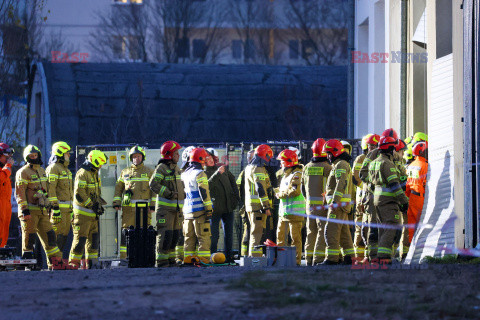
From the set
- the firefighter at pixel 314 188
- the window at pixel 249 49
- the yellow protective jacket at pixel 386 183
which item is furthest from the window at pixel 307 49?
the yellow protective jacket at pixel 386 183

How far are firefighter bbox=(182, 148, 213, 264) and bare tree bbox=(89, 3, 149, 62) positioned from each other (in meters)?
35.8

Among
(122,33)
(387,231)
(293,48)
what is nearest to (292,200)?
(387,231)

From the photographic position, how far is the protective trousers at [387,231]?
47.7 ft

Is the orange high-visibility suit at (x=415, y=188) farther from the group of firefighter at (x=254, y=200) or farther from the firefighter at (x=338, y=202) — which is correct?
the firefighter at (x=338, y=202)

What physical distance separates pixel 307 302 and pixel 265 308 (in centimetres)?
47

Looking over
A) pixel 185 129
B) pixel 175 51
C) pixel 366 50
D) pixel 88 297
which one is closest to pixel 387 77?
pixel 366 50

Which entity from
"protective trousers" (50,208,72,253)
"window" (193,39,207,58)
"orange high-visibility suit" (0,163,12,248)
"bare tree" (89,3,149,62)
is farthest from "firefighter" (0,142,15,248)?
"window" (193,39,207,58)

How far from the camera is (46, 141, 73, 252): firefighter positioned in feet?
59.0

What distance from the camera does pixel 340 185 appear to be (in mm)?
15680

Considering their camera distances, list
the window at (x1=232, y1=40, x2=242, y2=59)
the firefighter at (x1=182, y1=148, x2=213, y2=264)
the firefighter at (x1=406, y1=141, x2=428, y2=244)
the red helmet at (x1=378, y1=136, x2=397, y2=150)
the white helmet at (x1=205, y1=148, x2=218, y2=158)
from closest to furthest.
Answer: the red helmet at (x1=378, y1=136, x2=397, y2=150) < the firefighter at (x1=406, y1=141, x2=428, y2=244) < the firefighter at (x1=182, y1=148, x2=213, y2=264) < the white helmet at (x1=205, y1=148, x2=218, y2=158) < the window at (x1=232, y1=40, x2=242, y2=59)

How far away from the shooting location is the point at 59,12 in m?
52.8

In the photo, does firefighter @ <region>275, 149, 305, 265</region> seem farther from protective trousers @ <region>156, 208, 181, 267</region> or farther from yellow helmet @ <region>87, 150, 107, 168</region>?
yellow helmet @ <region>87, 150, 107, 168</region>

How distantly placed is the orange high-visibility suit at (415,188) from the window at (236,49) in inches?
1757

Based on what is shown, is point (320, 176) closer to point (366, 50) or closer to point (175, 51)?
point (366, 50)
